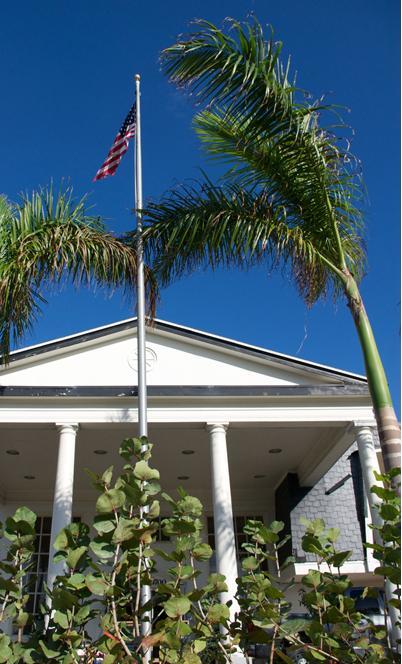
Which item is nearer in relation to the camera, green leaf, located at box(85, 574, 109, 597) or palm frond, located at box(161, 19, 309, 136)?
green leaf, located at box(85, 574, 109, 597)

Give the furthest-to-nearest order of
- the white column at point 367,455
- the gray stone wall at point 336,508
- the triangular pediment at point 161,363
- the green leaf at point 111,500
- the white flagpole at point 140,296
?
the gray stone wall at point 336,508
the triangular pediment at point 161,363
the white column at point 367,455
the white flagpole at point 140,296
the green leaf at point 111,500

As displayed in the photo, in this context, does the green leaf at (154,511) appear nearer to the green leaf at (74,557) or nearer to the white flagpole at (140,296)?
the green leaf at (74,557)

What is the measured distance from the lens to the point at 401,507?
A: 3.66 m

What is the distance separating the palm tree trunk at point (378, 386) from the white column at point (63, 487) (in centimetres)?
672

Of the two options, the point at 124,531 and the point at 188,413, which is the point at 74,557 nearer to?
the point at 124,531

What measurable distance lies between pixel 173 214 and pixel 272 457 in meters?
9.09

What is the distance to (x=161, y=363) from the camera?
13.8 metres

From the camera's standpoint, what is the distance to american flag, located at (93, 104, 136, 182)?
434 inches

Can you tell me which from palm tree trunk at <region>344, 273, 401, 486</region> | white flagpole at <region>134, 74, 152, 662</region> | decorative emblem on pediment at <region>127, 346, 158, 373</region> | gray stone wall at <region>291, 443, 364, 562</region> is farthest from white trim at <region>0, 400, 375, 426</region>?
palm tree trunk at <region>344, 273, 401, 486</region>

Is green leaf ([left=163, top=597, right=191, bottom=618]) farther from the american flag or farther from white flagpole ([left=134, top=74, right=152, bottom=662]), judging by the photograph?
the american flag

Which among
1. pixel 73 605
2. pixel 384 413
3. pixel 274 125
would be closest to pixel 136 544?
pixel 73 605

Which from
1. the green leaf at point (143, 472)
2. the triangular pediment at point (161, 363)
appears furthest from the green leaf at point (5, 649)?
the triangular pediment at point (161, 363)

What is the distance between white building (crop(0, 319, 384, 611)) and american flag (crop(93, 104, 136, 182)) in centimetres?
411

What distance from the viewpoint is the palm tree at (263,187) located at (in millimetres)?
6926
